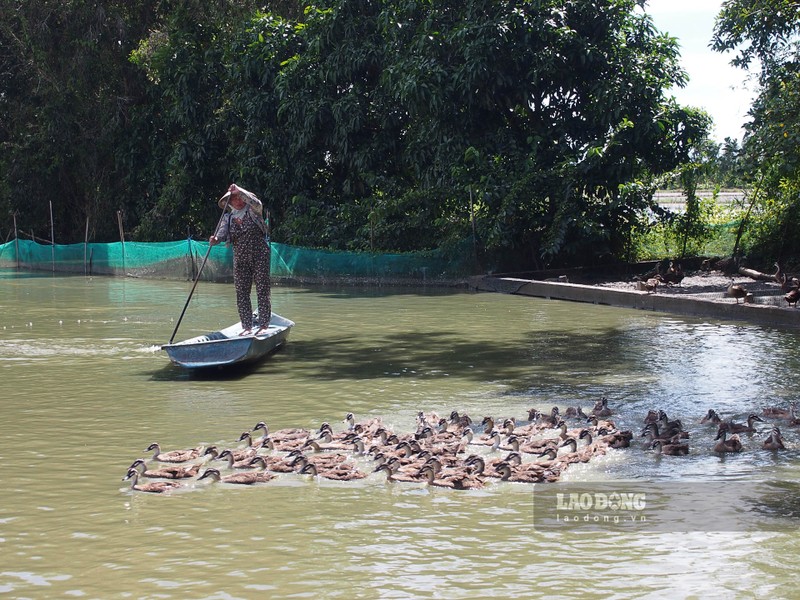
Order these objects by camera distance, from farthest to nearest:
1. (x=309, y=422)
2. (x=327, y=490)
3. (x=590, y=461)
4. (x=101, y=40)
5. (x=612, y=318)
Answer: (x=101, y=40), (x=612, y=318), (x=309, y=422), (x=590, y=461), (x=327, y=490)

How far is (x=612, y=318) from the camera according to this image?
18.8m

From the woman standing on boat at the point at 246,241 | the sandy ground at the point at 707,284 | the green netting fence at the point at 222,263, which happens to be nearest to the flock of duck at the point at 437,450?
the woman standing on boat at the point at 246,241

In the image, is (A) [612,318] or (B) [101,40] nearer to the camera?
(A) [612,318]

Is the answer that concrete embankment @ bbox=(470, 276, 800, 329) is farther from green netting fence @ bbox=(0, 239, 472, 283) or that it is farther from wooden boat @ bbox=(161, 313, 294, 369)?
wooden boat @ bbox=(161, 313, 294, 369)

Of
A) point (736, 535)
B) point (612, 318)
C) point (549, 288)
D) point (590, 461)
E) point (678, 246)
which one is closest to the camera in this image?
point (736, 535)

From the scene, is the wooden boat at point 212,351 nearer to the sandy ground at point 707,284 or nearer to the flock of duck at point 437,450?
the flock of duck at point 437,450

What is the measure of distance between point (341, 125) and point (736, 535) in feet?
82.1

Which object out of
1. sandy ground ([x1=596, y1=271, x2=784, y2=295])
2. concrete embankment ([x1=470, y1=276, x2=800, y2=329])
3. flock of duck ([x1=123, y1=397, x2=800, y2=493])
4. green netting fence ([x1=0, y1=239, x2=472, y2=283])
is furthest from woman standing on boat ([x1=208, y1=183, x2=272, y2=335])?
green netting fence ([x1=0, y1=239, x2=472, y2=283])

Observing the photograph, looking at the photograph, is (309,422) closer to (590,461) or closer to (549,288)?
(590,461)

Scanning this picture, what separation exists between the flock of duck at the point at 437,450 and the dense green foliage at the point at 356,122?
16040 mm

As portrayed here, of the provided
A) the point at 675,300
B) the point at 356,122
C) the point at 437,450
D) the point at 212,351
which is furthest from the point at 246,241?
the point at 356,122

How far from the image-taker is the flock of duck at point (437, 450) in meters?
8.12

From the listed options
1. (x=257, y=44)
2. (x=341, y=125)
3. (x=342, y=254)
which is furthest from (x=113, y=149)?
(x=342, y=254)

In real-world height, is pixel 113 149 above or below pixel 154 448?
above
